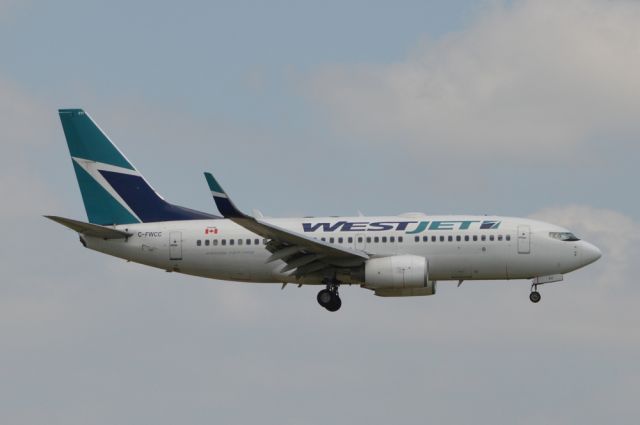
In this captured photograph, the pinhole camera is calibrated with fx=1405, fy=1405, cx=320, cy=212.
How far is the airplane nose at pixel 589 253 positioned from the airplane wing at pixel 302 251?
10.1m

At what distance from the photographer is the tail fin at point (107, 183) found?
67.8 m

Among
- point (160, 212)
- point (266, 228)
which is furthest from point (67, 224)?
point (266, 228)

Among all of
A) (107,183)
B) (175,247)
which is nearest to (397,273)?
(175,247)

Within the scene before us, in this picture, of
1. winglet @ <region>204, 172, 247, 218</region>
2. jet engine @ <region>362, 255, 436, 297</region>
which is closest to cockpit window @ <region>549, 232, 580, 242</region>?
jet engine @ <region>362, 255, 436, 297</region>

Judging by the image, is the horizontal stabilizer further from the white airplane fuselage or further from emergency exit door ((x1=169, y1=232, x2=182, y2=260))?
emergency exit door ((x1=169, y1=232, x2=182, y2=260))

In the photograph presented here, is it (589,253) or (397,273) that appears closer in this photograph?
(397,273)

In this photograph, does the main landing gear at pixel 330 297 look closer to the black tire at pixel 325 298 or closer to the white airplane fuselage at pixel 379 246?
the black tire at pixel 325 298

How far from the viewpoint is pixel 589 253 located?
211ft

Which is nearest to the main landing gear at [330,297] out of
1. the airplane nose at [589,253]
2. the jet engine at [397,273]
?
the jet engine at [397,273]

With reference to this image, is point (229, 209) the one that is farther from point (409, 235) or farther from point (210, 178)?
point (409, 235)

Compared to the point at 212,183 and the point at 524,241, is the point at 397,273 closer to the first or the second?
the point at 524,241

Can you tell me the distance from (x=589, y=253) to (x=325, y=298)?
40.3 feet

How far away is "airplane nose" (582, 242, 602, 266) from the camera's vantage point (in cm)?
6431

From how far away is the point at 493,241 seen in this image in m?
63.2
